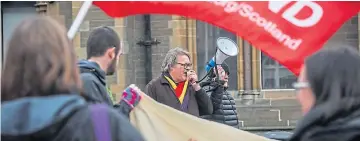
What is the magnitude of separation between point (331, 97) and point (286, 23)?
4.99 ft

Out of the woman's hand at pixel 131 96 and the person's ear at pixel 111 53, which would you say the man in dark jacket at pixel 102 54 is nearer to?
the person's ear at pixel 111 53

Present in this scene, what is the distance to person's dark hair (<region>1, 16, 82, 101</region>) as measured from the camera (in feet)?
7.95

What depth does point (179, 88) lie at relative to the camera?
6566 mm

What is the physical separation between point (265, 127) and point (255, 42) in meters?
9.62

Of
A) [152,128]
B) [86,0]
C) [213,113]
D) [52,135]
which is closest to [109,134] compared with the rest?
[52,135]

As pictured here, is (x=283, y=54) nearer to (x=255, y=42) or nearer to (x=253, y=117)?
(x=255, y=42)

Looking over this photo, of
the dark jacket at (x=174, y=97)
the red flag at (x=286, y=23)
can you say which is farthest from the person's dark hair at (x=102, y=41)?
the dark jacket at (x=174, y=97)

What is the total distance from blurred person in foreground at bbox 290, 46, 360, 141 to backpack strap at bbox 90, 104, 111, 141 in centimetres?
71

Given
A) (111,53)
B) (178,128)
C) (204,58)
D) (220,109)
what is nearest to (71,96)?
(111,53)

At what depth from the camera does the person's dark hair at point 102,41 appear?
171 inches

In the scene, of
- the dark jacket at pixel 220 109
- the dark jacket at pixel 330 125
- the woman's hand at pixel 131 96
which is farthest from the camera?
the dark jacket at pixel 220 109

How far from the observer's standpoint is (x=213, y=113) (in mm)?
7062

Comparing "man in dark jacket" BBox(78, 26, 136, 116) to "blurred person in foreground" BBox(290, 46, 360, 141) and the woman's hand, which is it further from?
"blurred person in foreground" BBox(290, 46, 360, 141)

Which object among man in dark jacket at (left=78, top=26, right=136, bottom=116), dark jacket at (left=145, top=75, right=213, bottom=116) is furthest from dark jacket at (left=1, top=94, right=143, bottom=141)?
dark jacket at (left=145, top=75, right=213, bottom=116)
